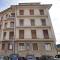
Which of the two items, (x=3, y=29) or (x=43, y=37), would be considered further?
(x=3, y=29)

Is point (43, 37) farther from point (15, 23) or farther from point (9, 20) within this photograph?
point (9, 20)

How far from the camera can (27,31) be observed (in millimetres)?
25891

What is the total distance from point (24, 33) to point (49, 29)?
212 inches

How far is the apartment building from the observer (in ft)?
79.5

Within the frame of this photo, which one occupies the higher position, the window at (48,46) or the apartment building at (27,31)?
the apartment building at (27,31)

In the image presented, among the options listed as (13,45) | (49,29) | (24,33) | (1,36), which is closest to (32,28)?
(24,33)

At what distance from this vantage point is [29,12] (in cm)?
2867

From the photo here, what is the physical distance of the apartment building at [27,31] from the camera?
24234mm

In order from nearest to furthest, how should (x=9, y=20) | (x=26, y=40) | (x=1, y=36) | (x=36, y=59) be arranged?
(x=36, y=59), (x=26, y=40), (x=1, y=36), (x=9, y=20)

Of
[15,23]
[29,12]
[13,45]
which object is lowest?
[13,45]

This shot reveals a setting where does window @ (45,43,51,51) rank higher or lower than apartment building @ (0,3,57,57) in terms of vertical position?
lower

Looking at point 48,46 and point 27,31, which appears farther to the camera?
point 27,31

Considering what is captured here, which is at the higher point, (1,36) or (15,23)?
(15,23)

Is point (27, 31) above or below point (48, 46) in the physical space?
above
